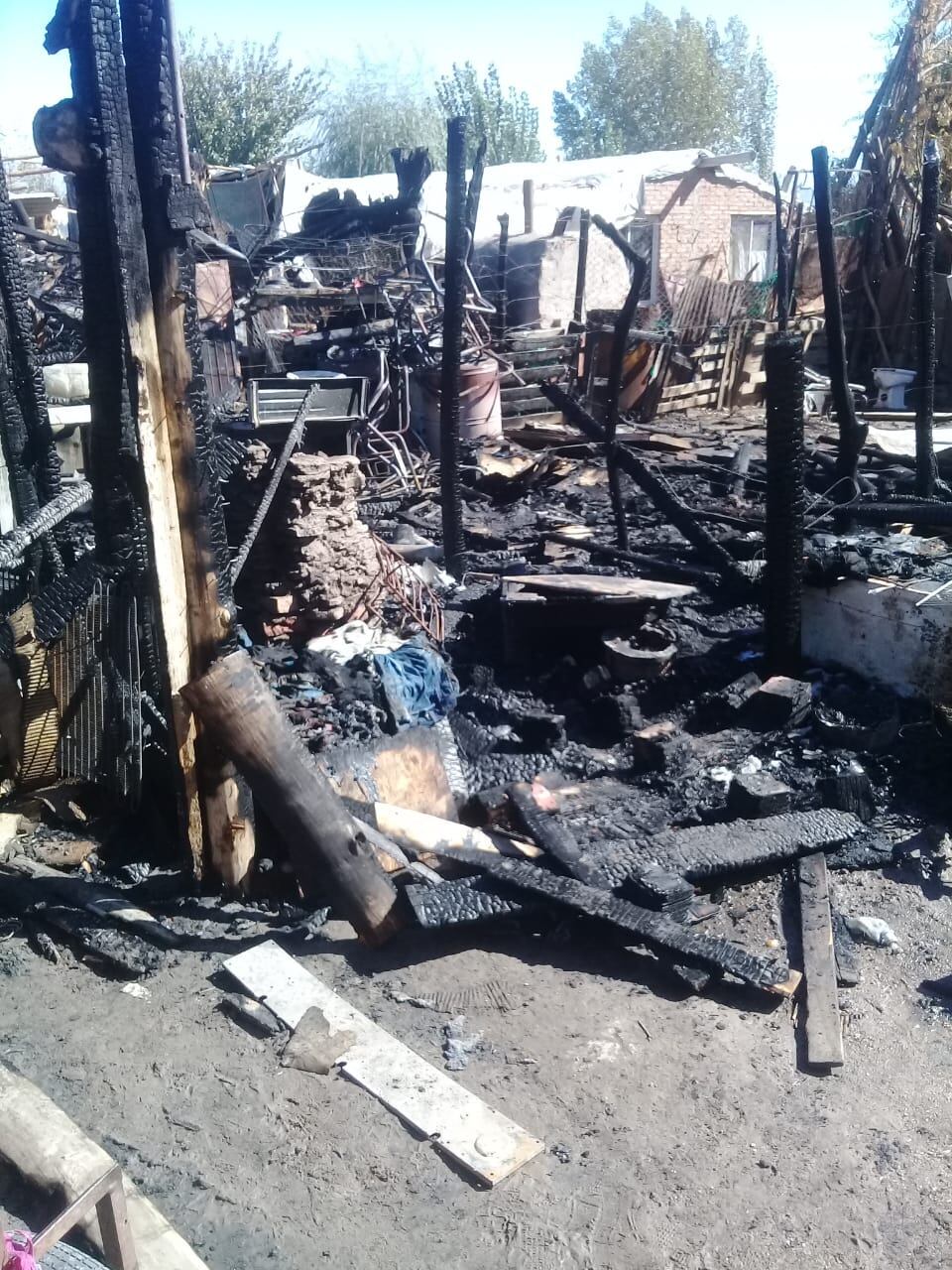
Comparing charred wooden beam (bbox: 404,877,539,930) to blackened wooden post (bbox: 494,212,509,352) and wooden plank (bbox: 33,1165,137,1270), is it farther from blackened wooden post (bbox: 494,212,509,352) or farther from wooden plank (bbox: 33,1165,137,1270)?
blackened wooden post (bbox: 494,212,509,352)

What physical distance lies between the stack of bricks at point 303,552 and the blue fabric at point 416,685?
830 millimetres

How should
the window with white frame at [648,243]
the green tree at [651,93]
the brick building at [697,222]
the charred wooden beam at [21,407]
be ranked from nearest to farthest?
the charred wooden beam at [21,407] < the window with white frame at [648,243] < the brick building at [697,222] < the green tree at [651,93]

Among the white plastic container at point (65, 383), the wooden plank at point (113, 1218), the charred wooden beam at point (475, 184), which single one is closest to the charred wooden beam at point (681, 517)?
the white plastic container at point (65, 383)

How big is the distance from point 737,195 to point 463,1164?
24.2 metres

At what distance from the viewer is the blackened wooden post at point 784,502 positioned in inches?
237

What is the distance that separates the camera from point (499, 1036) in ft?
12.5

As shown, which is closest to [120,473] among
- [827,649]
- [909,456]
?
[827,649]

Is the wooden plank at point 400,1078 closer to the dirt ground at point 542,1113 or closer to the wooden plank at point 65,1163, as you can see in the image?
the dirt ground at point 542,1113

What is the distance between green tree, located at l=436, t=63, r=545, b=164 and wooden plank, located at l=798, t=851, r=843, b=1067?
44.6 metres

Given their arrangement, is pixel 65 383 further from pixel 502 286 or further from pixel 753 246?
pixel 753 246

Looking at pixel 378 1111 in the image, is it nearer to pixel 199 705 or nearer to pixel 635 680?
pixel 199 705

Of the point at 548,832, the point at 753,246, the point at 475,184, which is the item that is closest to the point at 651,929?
the point at 548,832

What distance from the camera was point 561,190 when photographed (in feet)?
76.3

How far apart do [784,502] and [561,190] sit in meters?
19.5
